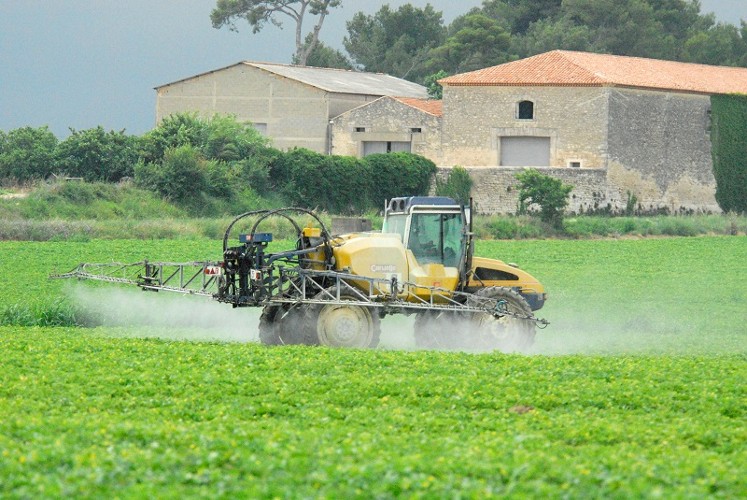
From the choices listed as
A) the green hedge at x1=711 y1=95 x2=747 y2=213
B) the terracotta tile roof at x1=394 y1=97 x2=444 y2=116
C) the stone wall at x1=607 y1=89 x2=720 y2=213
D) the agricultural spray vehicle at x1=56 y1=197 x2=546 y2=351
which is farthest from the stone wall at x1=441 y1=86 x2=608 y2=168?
the agricultural spray vehicle at x1=56 y1=197 x2=546 y2=351

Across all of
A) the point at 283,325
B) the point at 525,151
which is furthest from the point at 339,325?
the point at 525,151

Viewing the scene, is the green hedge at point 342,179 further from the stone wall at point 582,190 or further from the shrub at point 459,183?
the stone wall at point 582,190

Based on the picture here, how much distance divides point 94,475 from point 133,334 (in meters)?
13.7

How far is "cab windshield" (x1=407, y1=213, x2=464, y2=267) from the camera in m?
22.5

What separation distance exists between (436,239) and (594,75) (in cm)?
4228

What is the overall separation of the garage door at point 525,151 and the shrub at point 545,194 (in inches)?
171

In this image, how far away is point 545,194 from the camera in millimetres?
56750

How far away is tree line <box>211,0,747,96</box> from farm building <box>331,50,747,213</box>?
756 inches


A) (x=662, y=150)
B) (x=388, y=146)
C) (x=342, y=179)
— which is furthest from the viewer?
(x=388, y=146)

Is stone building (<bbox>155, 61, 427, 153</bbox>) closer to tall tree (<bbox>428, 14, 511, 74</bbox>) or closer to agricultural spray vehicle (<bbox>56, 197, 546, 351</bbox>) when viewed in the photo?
tall tree (<bbox>428, 14, 511, 74</bbox>)

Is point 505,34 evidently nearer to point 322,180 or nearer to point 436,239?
point 322,180

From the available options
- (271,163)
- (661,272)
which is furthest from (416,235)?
(271,163)

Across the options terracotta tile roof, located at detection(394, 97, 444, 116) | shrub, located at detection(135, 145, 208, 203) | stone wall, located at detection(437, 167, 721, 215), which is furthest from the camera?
Answer: terracotta tile roof, located at detection(394, 97, 444, 116)

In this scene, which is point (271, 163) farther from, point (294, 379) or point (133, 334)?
point (294, 379)
